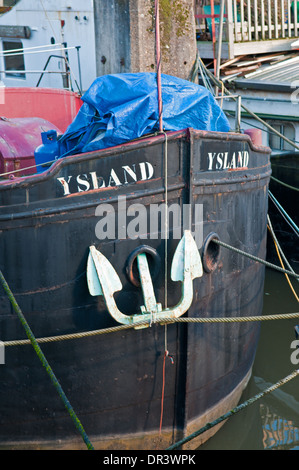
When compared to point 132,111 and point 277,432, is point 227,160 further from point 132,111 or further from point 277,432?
point 277,432

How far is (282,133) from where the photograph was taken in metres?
9.88

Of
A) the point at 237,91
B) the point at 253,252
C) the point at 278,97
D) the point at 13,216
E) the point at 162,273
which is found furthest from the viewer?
the point at 237,91

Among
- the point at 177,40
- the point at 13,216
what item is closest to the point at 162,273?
the point at 13,216

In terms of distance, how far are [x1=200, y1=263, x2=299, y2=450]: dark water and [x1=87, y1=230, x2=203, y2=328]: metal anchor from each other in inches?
75.1

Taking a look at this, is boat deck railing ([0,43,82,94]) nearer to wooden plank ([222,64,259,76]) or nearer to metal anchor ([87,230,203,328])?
wooden plank ([222,64,259,76])

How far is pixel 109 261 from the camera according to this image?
4.93m

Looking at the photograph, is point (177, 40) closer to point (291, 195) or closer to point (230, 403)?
point (291, 195)

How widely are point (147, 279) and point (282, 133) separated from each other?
19.2ft

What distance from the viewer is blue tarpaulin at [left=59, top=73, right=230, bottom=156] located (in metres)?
5.05

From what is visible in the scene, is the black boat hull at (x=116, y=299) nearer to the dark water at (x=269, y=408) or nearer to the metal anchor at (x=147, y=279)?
the metal anchor at (x=147, y=279)

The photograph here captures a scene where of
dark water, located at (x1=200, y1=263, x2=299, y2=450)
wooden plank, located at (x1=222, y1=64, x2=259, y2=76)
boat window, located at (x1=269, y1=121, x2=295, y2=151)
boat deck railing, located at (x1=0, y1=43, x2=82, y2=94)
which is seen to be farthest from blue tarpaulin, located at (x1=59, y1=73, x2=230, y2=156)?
wooden plank, located at (x1=222, y1=64, x2=259, y2=76)

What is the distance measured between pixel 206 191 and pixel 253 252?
4.08 feet

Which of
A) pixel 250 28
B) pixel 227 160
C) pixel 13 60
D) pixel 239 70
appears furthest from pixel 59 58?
pixel 227 160

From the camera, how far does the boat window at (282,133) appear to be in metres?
9.71
